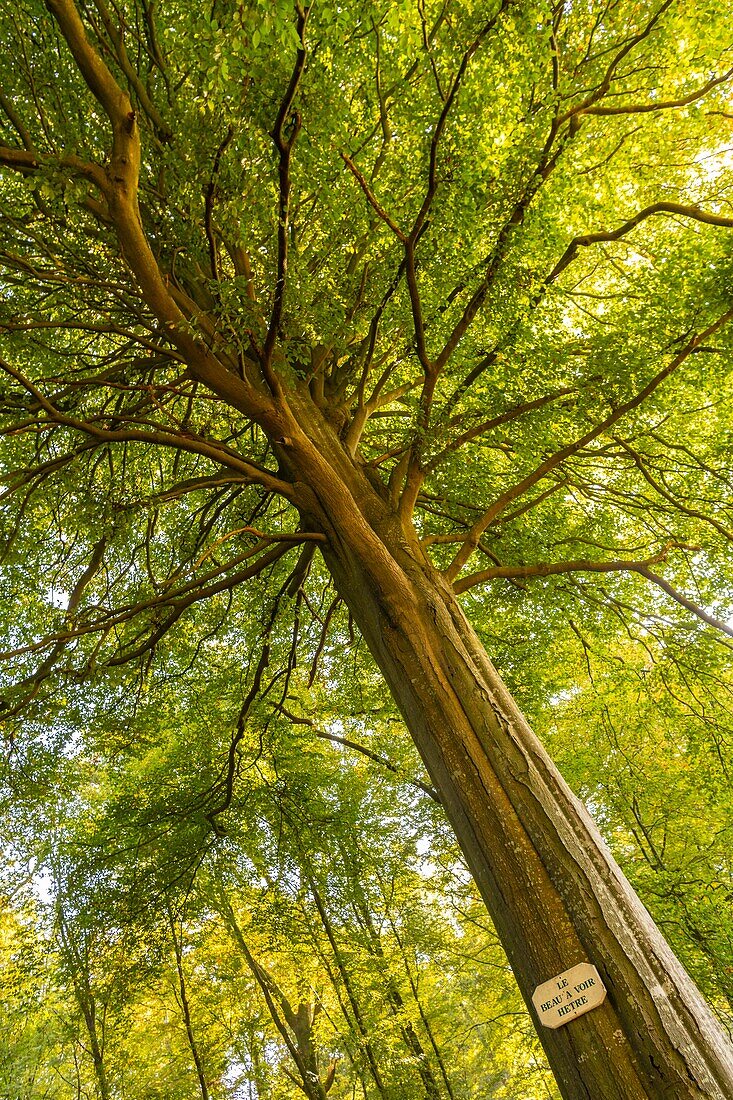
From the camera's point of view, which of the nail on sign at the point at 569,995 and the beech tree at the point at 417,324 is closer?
the nail on sign at the point at 569,995

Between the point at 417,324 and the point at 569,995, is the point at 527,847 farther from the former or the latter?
the point at 417,324

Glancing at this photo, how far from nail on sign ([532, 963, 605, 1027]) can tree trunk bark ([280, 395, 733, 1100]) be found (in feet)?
0.09

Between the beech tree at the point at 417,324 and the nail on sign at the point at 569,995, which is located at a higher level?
the beech tree at the point at 417,324

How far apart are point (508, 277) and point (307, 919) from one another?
8644mm

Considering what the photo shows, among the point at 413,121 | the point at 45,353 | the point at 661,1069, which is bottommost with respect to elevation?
the point at 661,1069

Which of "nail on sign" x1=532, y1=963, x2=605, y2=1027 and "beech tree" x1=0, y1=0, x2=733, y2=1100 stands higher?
"beech tree" x1=0, y1=0, x2=733, y2=1100

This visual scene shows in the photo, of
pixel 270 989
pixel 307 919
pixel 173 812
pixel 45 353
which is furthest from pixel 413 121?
pixel 270 989

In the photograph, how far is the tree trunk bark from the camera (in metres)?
1.96

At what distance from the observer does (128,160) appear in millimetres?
3207

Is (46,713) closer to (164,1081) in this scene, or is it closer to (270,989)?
(270,989)

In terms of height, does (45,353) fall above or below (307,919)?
above

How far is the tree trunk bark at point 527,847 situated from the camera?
1965 millimetres

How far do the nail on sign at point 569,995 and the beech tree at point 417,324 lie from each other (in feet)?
0.11

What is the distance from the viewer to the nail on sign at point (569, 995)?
2062mm
